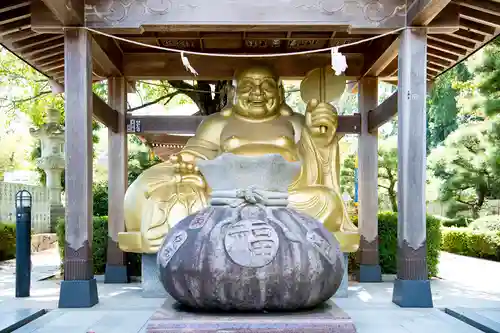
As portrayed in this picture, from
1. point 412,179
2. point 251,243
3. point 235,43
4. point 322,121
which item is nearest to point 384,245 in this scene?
point 322,121

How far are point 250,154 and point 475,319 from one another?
3.28 metres

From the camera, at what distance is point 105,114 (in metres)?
7.36

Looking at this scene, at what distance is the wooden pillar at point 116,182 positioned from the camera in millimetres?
7898

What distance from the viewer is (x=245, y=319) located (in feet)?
12.4

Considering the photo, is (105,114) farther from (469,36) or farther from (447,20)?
(469,36)

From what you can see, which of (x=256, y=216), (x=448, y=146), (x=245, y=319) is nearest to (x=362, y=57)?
(x=256, y=216)

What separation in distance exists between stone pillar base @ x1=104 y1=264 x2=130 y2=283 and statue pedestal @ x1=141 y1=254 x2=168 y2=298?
1.48 meters

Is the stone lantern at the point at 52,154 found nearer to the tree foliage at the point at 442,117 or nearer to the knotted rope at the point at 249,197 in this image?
the knotted rope at the point at 249,197

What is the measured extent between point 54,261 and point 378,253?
21.6ft

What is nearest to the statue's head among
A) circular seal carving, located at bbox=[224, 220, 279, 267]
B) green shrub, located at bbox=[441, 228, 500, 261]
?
circular seal carving, located at bbox=[224, 220, 279, 267]

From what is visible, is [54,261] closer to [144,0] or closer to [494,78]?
[144,0]

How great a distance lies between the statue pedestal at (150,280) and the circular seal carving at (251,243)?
2.73m

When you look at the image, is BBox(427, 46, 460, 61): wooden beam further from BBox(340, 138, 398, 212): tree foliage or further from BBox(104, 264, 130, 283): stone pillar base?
BBox(340, 138, 398, 212): tree foliage

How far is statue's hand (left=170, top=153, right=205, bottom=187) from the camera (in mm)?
6590
